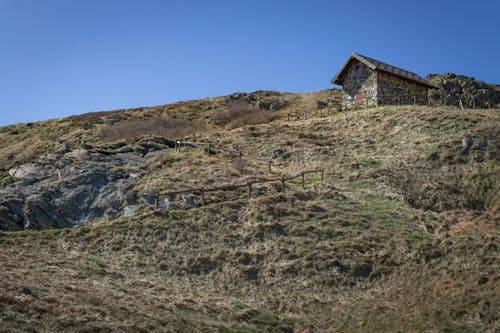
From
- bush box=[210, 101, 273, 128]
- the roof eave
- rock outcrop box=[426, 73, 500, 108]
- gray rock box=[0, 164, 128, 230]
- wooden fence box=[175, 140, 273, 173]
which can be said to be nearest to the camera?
gray rock box=[0, 164, 128, 230]

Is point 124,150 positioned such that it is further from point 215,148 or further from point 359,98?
point 359,98

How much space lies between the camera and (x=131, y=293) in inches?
731

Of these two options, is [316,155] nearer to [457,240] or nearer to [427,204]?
[427,204]

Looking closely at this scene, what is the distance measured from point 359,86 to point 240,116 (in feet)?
44.5

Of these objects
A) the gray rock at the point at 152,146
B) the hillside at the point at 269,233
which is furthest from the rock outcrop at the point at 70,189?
the gray rock at the point at 152,146

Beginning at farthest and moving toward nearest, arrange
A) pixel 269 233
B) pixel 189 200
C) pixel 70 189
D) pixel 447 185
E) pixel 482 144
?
pixel 482 144 → pixel 70 189 → pixel 447 185 → pixel 189 200 → pixel 269 233

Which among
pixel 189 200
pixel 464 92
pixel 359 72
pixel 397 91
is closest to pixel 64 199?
pixel 189 200

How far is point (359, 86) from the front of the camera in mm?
50062

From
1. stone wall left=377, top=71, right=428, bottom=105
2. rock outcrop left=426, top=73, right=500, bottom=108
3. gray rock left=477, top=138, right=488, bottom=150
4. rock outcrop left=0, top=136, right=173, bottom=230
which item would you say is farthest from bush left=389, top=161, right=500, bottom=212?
rock outcrop left=426, top=73, right=500, bottom=108

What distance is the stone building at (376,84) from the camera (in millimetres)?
48250

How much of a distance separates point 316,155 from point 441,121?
10417 mm

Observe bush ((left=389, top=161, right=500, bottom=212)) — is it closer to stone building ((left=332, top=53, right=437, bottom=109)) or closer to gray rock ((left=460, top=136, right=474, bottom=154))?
gray rock ((left=460, top=136, right=474, bottom=154))

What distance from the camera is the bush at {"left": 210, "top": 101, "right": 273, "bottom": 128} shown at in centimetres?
5337

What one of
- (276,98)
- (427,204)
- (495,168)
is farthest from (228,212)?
(276,98)
